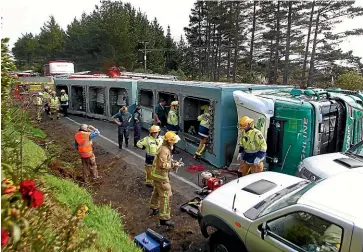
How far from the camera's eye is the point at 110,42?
44.3 m

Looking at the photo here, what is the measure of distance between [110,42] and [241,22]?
19430 mm

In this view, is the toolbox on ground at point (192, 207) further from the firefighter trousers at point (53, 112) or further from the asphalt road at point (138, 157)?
the firefighter trousers at point (53, 112)

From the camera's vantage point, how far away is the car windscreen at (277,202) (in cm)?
387

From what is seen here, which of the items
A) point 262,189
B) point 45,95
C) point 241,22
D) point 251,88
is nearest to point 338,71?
point 241,22

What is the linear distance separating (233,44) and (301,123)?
1283 inches

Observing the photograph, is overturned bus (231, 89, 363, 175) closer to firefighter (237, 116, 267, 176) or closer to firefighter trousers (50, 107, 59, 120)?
firefighter (237, 116, 267, 176)

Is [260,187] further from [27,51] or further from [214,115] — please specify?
[27,51]

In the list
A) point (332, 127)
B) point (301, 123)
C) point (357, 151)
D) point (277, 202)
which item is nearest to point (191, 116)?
point (301, 123)

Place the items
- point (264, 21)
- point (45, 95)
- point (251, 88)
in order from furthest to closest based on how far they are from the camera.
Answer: point (264, 21) → point (45, 95) → point (251, 88)

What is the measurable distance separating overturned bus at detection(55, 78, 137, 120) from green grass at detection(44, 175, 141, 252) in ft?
26.4

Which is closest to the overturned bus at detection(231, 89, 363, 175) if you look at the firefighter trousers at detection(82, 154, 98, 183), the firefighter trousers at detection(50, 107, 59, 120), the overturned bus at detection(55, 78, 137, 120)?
the firefighter trousers at detection(82, 154, 98, 183)

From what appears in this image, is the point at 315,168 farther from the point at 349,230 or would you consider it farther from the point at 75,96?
the point at 75,96

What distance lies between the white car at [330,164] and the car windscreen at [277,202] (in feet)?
4.51

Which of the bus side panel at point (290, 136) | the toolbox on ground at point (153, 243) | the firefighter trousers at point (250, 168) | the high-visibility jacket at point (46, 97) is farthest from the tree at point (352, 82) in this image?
the toolbox on ground at point (153, 243)
